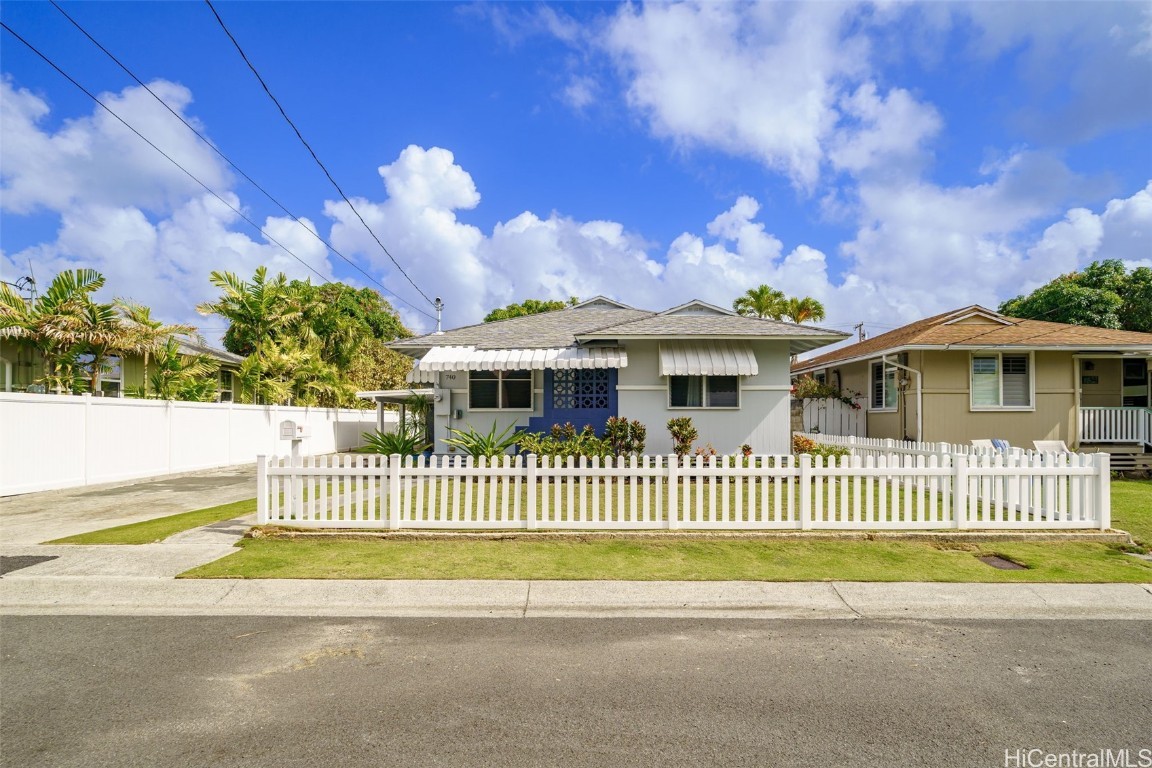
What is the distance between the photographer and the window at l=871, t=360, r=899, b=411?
1747 centimetres

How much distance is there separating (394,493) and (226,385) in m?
22.3

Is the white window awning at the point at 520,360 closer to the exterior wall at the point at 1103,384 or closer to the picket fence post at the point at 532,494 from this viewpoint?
the picket fence post at the point at 532,494

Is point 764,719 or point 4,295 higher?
point 4,295

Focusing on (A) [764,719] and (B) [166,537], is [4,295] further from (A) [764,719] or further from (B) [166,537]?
(A) [764,719]

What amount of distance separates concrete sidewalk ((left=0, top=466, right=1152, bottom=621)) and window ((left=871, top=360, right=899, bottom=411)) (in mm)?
12149

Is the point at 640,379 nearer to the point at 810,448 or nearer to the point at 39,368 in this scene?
the point at 810,448

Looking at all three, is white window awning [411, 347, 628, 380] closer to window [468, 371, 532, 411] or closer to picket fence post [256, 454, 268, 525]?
window [468, 371, 532, 411]

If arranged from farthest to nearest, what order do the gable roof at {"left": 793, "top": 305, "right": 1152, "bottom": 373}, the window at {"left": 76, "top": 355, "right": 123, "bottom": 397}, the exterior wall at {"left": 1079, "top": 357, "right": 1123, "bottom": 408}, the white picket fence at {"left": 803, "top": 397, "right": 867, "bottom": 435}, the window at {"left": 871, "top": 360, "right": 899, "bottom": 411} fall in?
1. the white picket fence at {"left": 803, "top": 397, "right": 867, "bottom": 435}
2. the window at {"left": 76, "top": 355, "right": 123, "bottom": 397}
3. the window at {"left": 871, "top": 360, "right": 899, "bottom": 411}
4. the exterior wall at {"left": 1079, "top": 357, "right": 1123, "bottom": 408}
5. the gable roof at {"left": 793, "top": 305, "right": 1152, "bottom": 373}

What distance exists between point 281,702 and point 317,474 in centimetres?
447

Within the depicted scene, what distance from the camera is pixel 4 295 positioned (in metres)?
Answer: 14.0

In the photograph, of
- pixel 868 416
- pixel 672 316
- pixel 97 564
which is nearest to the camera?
pixel 97 564

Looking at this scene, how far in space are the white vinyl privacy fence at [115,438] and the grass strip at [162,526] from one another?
1809 mm

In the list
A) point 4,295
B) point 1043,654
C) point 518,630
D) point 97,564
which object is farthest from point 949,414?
point 4,295

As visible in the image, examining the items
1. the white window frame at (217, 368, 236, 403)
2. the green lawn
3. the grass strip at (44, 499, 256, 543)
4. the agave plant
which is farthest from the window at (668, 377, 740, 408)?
the white window frame at (217, 368, 236, 403)
